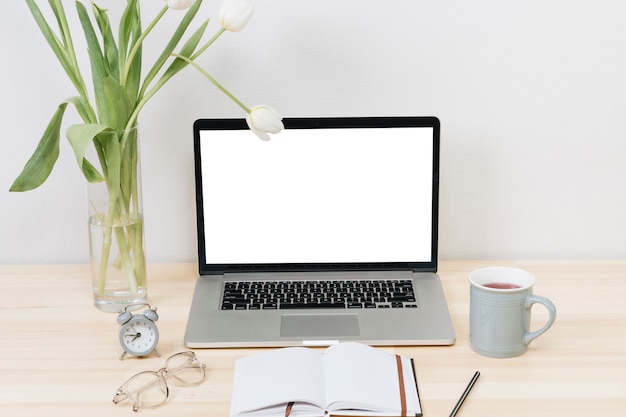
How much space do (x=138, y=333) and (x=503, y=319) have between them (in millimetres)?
509

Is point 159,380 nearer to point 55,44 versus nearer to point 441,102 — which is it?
point 55,44

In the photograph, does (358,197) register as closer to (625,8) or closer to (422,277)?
(422,277)

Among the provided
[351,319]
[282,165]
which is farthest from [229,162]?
[351,319]

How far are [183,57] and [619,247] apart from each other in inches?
33.8

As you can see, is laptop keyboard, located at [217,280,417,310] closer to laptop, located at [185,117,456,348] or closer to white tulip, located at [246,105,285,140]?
laptop, located at [185,117,456,348]

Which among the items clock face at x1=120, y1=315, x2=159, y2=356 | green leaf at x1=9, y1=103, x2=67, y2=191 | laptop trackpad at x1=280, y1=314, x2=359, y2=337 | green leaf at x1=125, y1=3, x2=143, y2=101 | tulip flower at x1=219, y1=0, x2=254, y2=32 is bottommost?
laptop trackpad at x1=280, y1=314, x2=359, y2=337

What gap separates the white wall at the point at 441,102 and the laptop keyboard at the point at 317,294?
21 centimetres

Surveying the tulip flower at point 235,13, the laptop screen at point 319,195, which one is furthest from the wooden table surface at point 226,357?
the tulip flower at point 235,13

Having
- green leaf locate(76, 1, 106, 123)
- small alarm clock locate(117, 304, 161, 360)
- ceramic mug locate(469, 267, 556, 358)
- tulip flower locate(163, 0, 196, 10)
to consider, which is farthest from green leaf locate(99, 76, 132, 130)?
ceramic mug locate(469, 267, 556, 358)

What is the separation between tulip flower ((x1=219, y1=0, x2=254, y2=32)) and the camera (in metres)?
1.16

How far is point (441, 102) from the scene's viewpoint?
4.54 ft

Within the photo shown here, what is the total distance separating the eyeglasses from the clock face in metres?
0.04

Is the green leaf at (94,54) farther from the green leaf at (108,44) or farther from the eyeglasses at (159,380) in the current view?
the eyeglasses at (159,380)

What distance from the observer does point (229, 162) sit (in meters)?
1.33
